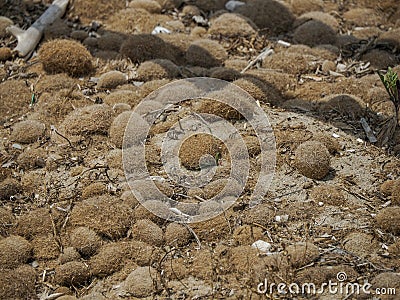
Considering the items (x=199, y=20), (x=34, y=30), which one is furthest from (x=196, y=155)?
(x=34, y=30)

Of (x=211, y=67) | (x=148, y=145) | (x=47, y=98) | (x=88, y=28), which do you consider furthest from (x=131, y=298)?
(x=88, y=28)

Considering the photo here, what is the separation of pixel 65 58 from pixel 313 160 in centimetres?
271

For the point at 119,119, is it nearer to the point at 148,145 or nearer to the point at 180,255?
the point at 148,145

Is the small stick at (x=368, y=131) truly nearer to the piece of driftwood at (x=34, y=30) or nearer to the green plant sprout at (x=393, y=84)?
the green plant sprout at (x=393, y=84)

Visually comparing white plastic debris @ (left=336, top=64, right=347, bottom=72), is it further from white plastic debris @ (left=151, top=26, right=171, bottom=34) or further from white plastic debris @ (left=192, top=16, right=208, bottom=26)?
white plastic debris @ (left=151, top=26, right=171, bottom=34)

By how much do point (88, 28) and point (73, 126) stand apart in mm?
1953

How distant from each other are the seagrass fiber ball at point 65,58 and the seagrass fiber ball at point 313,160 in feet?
7.94

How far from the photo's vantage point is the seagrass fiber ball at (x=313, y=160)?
464cm

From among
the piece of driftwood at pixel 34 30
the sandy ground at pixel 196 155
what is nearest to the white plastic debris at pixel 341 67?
the sandy ground at pixel 196 155

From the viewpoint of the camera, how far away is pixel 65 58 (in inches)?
232

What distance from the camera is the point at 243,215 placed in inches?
170

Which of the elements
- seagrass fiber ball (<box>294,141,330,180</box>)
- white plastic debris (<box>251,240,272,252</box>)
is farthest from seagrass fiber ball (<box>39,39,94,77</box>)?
white plastic debris (<box>251,240,272,252</box>)

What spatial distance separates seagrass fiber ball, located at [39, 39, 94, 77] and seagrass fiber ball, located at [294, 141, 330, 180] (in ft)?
7.94

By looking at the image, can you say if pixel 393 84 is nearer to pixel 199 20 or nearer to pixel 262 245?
pixel 262 245
